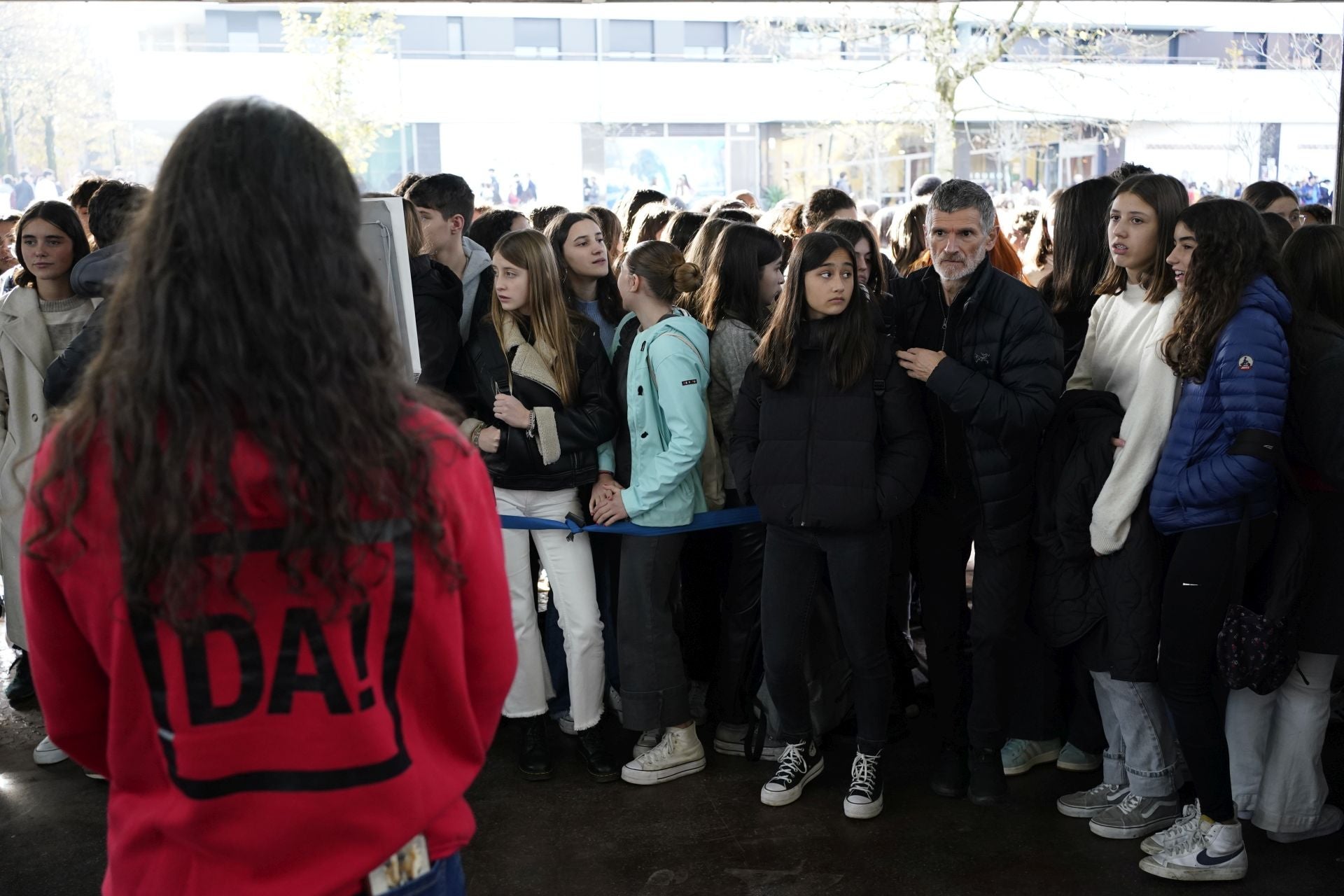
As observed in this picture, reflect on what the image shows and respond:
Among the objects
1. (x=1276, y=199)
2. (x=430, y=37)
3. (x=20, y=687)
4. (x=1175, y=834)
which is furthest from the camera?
(x=430, y=37)

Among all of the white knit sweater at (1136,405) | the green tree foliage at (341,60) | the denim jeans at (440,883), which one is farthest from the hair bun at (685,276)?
the green tree foliage at (341,60)

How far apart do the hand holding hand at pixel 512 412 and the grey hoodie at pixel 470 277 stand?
42cm

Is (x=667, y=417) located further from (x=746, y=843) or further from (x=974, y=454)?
(x=746, y=843)

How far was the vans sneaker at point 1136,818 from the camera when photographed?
134 inches

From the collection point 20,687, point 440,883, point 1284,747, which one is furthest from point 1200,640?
point 20,687

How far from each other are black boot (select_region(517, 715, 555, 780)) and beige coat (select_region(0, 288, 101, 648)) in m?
1.80

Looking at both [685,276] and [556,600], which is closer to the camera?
[685,276]

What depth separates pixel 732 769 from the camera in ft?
12.9

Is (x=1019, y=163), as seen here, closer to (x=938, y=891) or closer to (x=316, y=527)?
(x=938, y=891)

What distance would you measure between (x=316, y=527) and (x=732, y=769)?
2.89 meters

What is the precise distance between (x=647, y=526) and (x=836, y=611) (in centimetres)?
65

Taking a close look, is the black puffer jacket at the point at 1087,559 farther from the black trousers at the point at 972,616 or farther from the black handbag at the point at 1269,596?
the black handbag at the point at 1269,596

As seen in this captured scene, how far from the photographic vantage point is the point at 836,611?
3.63 meters

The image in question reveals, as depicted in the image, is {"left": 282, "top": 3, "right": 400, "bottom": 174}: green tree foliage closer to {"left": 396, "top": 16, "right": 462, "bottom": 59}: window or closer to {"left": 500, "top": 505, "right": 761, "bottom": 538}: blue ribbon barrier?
{"left": 396, "top": 16, "right": 462, "bottom": 59}: window
